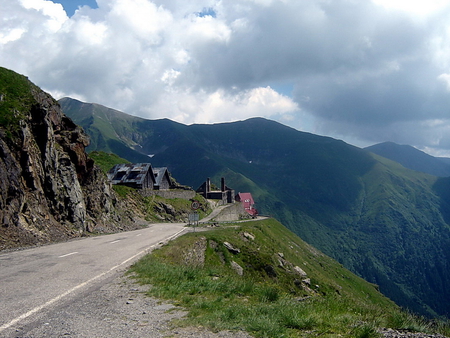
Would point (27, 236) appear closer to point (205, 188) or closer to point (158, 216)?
point (158, 216)

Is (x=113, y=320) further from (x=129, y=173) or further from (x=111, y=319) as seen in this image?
(x=129, y=173)

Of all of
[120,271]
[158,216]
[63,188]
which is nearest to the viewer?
[120,271]

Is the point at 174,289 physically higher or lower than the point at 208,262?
higher

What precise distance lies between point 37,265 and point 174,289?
23.2 ft

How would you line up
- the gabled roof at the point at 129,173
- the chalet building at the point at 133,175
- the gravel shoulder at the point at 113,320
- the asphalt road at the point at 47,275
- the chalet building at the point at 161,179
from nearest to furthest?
the gravel shoulder at the point at 113,320 < the asphalt road at the point at 47,275 < the chalet building at the point at 133,175 < the gabled roof at the point at 129,173 < the chalet building at the point at 161,179

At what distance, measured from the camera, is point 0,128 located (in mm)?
23656

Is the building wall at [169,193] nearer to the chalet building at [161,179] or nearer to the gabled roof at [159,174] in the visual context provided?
the chalet building at [161,179]

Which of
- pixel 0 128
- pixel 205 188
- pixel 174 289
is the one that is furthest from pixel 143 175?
pixel 174 289

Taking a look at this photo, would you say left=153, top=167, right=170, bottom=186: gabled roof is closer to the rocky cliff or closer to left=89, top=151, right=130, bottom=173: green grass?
left=89, top=151, right=130, bottom=173: green grass

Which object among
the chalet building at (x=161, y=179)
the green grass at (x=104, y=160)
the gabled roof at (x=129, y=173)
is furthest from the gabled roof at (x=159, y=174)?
the green grass at (x=104, y=160)

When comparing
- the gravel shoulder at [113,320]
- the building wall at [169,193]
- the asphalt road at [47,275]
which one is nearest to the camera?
the gravel shoulder at [113,320]

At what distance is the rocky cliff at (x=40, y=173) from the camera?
72.3ft

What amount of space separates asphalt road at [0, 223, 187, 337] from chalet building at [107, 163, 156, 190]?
160ft

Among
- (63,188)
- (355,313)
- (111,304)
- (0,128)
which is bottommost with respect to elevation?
(355,313)
